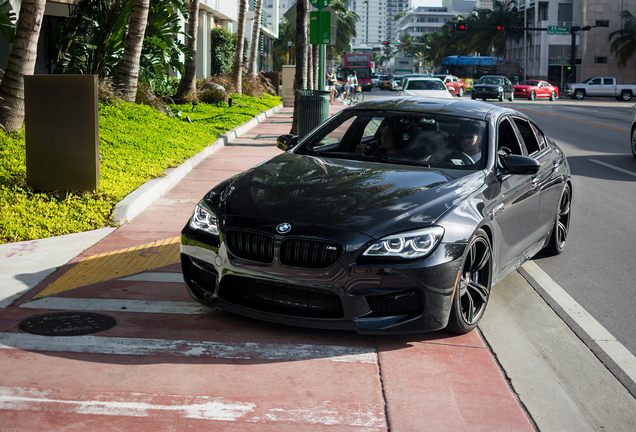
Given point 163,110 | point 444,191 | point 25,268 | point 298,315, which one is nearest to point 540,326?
point 444,191

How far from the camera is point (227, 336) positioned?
4.62 m

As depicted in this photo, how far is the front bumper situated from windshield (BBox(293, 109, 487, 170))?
1274 mm

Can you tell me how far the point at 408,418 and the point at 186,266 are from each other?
2056 millimetres

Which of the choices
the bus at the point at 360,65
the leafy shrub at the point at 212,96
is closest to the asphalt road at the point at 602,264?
the leafy shrub at the point at 212,96

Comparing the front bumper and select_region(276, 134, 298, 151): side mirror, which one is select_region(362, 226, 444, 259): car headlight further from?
select_region(276, 134, 298, 151): side mirror

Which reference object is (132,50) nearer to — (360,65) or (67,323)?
(67,323)

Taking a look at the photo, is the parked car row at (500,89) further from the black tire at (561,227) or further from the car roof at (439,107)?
the car roof at (439,107)

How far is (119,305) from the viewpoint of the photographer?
17.2ft

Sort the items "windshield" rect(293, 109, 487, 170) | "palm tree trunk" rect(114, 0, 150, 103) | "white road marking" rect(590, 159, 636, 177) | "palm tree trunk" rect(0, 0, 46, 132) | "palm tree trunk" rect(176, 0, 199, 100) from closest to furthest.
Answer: "windshield" rect(293, 109, 487, 170)
"palm tree trunk" rect(0, 0, 46, 132)
"white road marking" rect(590, 159, 636, 177)
"palm tree trunk" rect(114, 0, 150, 103)
"palm tree trunk" rect(176, 0, 199, 100)

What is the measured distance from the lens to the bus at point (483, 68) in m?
67.3

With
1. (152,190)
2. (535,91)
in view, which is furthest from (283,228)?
(535,91)

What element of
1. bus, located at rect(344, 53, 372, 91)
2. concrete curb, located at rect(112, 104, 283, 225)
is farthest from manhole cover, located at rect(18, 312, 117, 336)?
bus, located at rect(344, 53, 372, 91)

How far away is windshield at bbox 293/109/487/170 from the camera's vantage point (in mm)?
5555

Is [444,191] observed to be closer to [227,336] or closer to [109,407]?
[227,336]
